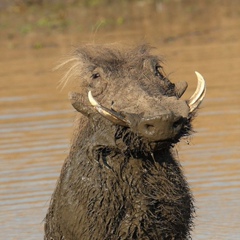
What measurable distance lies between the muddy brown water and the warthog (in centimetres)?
34

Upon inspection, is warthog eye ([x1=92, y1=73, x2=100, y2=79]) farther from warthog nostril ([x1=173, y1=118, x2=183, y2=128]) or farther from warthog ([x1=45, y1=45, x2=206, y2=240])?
warthog nostril ([x1=173, y1=118, x2=183, y2=128])

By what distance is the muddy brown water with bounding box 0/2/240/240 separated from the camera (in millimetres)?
9297

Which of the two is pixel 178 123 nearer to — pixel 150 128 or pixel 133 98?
pixel 150 128

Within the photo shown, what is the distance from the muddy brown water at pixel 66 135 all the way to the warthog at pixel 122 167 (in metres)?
0.34

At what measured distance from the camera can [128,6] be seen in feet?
78.9

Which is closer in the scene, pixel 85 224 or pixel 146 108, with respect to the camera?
pixel 146 108

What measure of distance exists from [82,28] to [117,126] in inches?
597

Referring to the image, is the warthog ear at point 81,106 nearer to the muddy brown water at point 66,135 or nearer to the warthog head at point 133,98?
the warthog head at point 133,98

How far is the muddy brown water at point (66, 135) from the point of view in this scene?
30.5 ft

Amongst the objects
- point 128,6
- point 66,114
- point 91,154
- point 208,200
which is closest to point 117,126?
point 91,154

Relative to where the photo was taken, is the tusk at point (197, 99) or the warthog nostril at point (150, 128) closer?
the warthog nostril at point (150, 128)

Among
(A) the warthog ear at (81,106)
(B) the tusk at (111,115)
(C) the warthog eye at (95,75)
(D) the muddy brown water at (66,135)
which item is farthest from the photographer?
(D) the muddy brown water at (66,135)

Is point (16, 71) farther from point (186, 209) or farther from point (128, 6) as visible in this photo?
point (186, 209)

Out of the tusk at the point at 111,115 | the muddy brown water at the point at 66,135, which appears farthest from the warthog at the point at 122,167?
the muddy brown water at the point at 66,135
